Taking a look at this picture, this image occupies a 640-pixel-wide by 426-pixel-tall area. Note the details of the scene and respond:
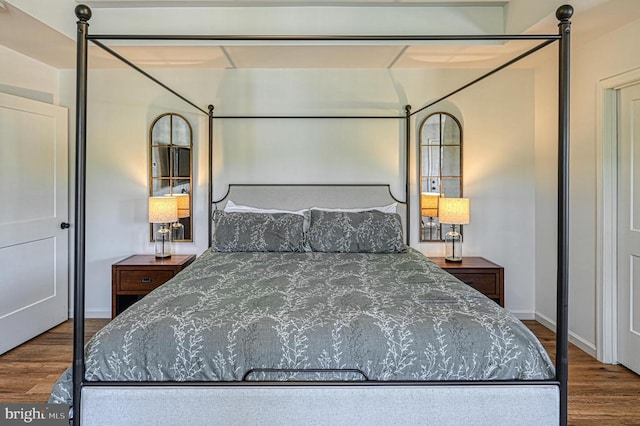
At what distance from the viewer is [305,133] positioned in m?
3.90

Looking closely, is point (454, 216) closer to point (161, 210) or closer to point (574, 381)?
point (574, 381)

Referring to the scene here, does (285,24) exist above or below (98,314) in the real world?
above

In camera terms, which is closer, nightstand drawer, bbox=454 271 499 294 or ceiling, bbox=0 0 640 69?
ceiling, bbox=0 0 640 69

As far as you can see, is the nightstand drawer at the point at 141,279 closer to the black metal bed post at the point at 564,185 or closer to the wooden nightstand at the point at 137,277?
the wooden nightstand at the point at 137,277

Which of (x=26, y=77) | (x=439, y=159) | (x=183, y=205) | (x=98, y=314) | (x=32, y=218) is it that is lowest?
(x=98, y=314)

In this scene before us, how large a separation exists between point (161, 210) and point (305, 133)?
55.1 inches

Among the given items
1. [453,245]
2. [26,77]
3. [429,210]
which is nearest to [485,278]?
[453,245]

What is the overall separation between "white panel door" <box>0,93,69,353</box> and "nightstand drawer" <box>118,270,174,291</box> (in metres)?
0.72

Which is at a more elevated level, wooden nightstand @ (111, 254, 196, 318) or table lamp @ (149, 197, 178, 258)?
table lamp @ (149, 197, 178, 258)

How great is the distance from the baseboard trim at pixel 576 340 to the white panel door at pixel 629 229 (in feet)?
0.62

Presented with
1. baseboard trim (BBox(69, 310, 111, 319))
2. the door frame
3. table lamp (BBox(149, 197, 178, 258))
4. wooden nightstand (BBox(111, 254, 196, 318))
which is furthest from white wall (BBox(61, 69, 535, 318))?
the door frame

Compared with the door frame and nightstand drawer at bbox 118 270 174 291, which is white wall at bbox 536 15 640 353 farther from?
nightstand drawer at bbox 118 270 174 291

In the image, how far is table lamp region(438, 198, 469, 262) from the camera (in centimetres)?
357

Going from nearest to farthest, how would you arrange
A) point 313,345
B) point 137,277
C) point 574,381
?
point 313,345, point 574,381, point 137,277
